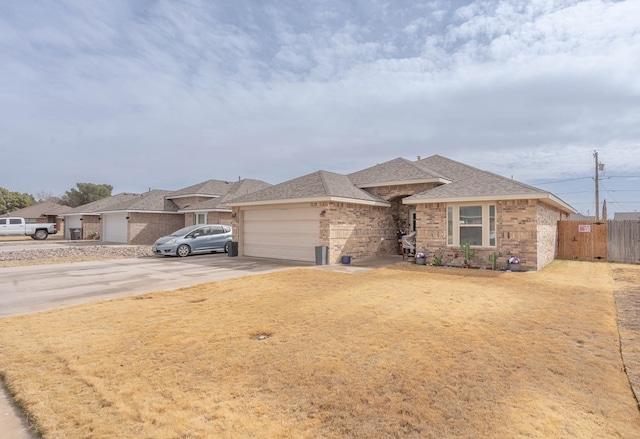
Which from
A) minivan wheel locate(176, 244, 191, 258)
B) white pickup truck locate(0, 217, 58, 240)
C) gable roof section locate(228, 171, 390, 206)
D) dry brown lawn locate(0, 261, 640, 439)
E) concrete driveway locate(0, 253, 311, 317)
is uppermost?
gable roof section locate(228, 171, 390, 206)

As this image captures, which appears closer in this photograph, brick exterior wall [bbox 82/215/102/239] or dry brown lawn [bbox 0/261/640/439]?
dry brown lawn [bbox 0/261/640/439]

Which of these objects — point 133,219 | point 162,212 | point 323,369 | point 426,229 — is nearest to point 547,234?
point 426,229

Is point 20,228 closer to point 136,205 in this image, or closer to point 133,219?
point 136,205

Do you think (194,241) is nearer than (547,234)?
No

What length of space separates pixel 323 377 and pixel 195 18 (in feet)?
34.7

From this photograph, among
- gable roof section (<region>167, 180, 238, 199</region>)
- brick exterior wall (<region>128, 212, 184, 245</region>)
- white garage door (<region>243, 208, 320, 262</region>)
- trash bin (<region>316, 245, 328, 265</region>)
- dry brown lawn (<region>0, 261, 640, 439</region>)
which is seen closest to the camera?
dry brown lawn (<region>0, 261, 640, 439</region>)

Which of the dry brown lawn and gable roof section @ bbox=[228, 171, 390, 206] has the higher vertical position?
gable roof section @ bbox=[228, 171, 390, 206]

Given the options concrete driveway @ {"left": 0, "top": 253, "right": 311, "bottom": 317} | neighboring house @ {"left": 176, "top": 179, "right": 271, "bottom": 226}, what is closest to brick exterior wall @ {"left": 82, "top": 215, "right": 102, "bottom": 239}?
neighboring house @ {"left": 176, "top": 179, "right": 271, "bottom": 226}

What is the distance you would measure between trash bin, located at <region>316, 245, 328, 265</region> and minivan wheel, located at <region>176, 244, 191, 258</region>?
7.50 m

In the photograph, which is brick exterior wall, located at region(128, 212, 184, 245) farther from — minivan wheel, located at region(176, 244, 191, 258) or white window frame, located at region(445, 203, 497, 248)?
white window frame, located at region(445, 203, 497, 248)

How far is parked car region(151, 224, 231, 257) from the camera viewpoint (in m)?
16.6

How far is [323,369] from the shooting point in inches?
153

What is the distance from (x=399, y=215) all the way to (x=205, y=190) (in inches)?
660

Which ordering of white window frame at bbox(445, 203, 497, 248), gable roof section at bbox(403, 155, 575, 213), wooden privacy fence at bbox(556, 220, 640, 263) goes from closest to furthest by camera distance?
gable roof section at bbox(403, 155, 575, 213)
white window frame at bbox(445, 203, 497, 248)
wooden privacy fence at bbox(556, 220, 640, 263)
